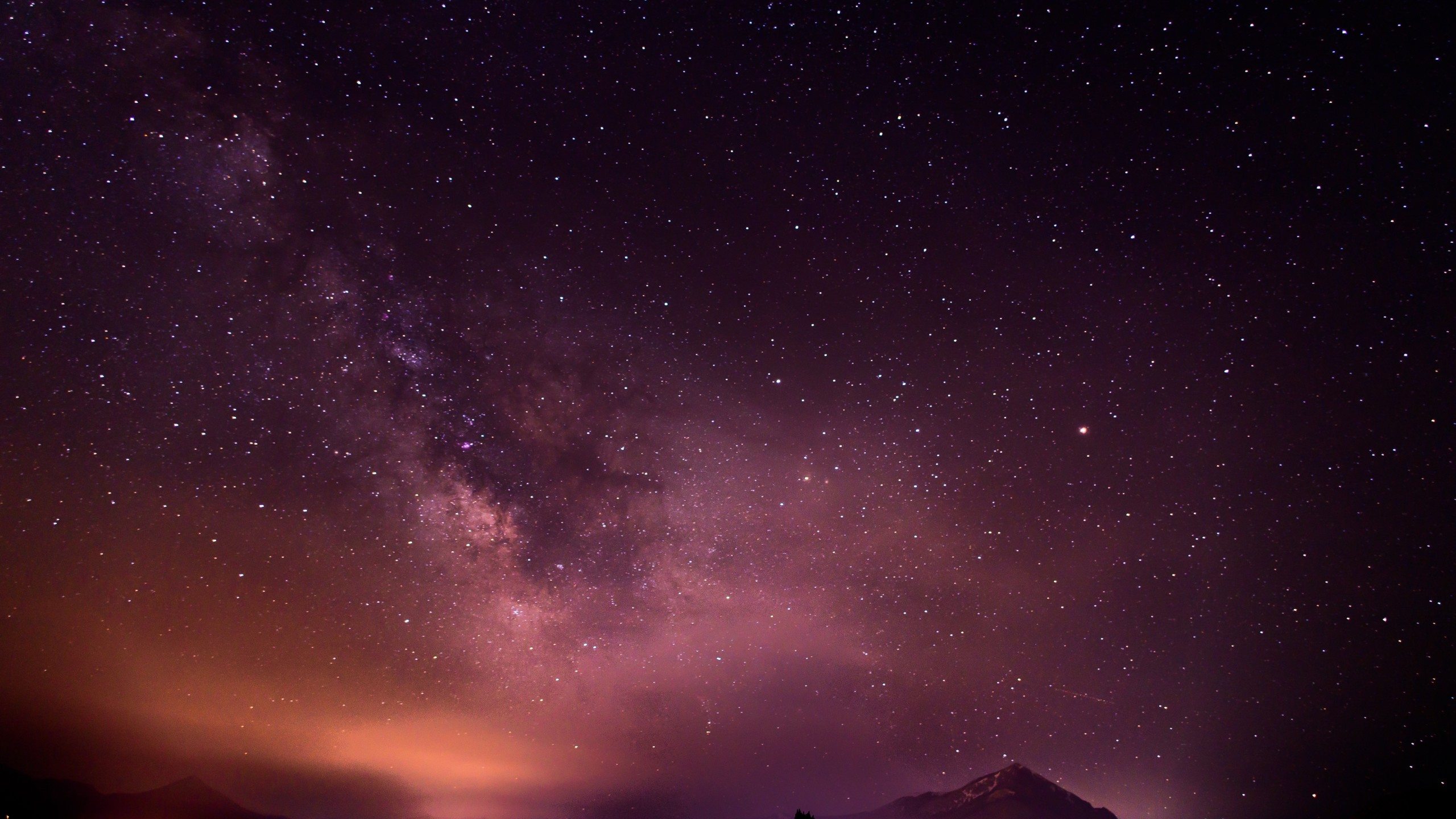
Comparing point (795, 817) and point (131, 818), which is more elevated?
point (795, 817)

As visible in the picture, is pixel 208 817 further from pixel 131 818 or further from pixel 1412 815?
pixel 1412 815

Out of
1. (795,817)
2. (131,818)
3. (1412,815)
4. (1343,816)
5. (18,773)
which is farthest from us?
(131,818)

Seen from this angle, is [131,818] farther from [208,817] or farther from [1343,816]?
[1343,816]

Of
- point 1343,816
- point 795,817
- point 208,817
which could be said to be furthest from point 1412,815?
point 208,817

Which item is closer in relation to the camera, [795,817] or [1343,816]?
[795,817]

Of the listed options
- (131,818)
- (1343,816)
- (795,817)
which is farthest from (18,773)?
(1343,816)

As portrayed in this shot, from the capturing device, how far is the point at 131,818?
161 m

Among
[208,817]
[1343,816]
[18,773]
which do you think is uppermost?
[1343,816]

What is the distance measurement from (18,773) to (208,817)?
209 feet

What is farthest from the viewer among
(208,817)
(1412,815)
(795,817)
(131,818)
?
(208,817)

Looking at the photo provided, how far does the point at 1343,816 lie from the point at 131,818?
10662 inches

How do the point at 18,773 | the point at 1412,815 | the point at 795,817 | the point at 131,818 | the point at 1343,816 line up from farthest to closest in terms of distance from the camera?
1. the point at 131,818
2. the point at 18,773
3. the point at 1343,816
4. the point at 1412,815
5. the point at 795,817

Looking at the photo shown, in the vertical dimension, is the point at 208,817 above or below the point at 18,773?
below

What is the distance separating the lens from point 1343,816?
287ft
